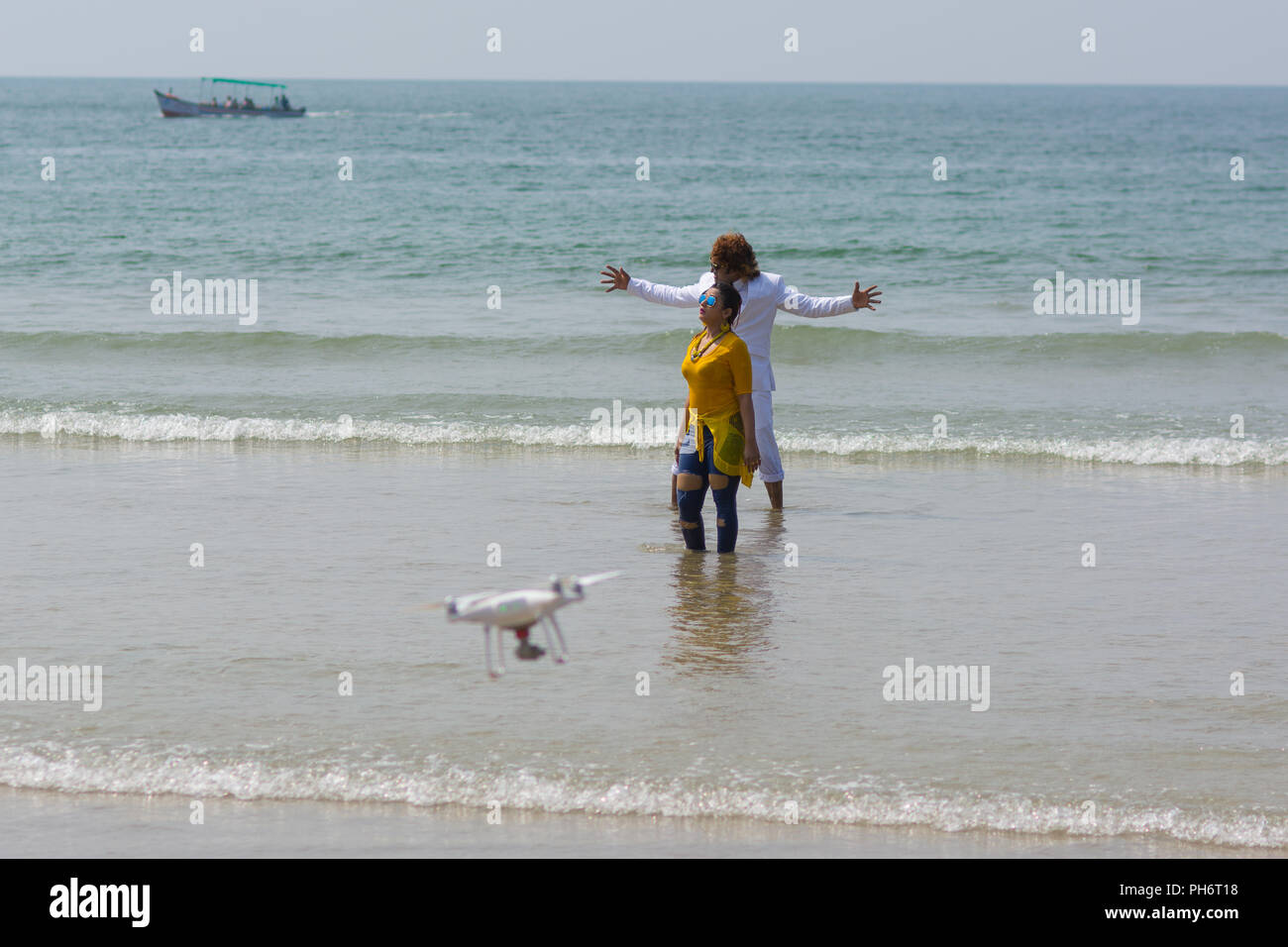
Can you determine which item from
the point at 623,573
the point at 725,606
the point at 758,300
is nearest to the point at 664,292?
the point at 758,300

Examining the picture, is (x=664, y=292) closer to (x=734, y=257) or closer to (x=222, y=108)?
(x=734, y=257)

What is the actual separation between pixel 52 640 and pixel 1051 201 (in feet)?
119

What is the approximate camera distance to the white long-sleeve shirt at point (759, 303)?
7.62 metres

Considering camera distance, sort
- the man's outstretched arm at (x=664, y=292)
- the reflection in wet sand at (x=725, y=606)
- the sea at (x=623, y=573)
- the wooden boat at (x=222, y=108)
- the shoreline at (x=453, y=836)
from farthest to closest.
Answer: the wooden boat at (x=222, y=108), the man's outstretched arm at (x=664, y=292), the reflection in wet sand at (x=725, y=606), the sea at (x=623, y=573), the shoreline at (x=453, y=836)

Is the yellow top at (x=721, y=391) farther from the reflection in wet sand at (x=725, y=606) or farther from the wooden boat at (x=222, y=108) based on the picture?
the wooden boat at (x=222, y=108)

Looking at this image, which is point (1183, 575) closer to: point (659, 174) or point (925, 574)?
point (925, 574)

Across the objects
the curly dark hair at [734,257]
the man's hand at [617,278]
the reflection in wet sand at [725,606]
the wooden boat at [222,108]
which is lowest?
the reflection in wet sand at [725,606]

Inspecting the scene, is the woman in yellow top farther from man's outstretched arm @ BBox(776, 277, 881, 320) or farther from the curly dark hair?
man's outstretched arm @ BBox(776, 277, 881, 320)

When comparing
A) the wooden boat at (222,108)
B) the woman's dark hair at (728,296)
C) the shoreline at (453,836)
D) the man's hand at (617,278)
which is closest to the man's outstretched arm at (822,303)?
the woman's dark hair at (728,296)

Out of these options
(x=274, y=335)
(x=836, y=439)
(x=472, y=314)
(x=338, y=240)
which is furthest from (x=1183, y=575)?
(x=338, y=240)

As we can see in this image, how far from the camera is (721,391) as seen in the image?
6.97 m

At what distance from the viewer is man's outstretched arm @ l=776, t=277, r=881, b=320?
751cm

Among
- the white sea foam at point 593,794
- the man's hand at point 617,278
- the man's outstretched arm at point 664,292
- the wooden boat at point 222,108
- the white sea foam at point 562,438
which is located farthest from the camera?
the wooden boat at point 222,108

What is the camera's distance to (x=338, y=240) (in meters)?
27.6
